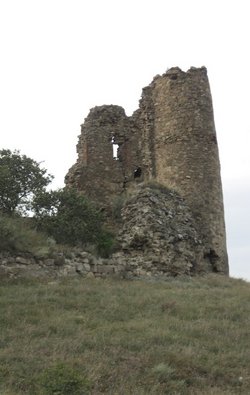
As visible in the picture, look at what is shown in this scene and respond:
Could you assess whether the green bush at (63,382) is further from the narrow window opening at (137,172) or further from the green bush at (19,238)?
the narrow window opening at (137,172)

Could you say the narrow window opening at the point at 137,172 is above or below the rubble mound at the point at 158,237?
above

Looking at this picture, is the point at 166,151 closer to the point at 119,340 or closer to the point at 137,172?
the point at 137,172

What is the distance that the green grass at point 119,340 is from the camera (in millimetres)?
7332

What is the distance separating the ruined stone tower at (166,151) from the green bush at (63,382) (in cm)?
1315

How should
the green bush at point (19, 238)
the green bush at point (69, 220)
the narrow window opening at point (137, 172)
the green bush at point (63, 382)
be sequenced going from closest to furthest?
the green bush at point (63, 382), the green bush at point (19, 238), the green bush at point (69, 220), the narrow window opening at point (137, 172)

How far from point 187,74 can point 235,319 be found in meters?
12.5

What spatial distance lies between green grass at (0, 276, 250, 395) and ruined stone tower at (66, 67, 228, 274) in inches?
271

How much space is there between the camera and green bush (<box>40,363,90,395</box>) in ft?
21.5

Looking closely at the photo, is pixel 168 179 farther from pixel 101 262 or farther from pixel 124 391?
pixel 124 391

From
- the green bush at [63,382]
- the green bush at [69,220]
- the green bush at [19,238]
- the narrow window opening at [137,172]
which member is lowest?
the green bush at [63,382]

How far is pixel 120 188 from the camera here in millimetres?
22562

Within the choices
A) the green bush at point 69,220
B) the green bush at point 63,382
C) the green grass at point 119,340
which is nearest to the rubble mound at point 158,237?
the green bush at point 69,220

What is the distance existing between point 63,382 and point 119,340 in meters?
2.53

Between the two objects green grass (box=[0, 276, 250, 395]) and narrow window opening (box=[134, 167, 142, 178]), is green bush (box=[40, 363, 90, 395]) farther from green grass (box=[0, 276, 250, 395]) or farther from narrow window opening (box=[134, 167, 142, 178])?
narrow window opening (box=[134, 167, 142, 178])
